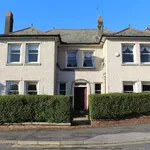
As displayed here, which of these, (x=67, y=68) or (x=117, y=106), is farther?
(x=67, y=68)

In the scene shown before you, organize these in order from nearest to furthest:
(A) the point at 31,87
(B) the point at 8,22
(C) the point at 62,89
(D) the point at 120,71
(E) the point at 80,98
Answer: (D) the point at 120,71 < (A) the point at 31,87 < (C) the point at 62,89 < (E) the point at 80,98 < (B) the point at 8,22

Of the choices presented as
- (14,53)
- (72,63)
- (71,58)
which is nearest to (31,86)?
(14,53)

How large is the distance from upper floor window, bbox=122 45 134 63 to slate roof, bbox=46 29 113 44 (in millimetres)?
2695

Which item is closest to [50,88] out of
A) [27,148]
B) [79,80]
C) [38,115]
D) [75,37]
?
[79,80]

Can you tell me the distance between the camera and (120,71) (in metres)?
19.7

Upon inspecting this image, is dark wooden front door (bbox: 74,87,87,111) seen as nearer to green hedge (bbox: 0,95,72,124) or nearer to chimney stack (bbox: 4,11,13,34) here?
green hedge (bbox: 0,95,72,124)

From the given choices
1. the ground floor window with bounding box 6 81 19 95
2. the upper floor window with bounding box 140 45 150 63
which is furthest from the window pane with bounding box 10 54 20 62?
the upper floor window with bounding box 140 45 150 63

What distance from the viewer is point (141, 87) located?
64.9ft

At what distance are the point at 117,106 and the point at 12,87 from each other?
893 cm

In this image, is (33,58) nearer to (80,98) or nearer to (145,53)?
(80,98)

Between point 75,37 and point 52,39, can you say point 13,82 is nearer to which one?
point 52,39

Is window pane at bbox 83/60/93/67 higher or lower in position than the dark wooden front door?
higher

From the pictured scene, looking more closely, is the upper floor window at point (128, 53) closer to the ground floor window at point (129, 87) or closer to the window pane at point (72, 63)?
the ground floor window at point (129, 87)

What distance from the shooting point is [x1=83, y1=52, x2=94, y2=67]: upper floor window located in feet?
72.7
